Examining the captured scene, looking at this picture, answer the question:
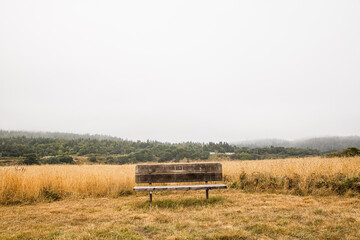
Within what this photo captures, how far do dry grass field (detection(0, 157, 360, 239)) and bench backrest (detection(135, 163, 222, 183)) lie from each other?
0.61 m

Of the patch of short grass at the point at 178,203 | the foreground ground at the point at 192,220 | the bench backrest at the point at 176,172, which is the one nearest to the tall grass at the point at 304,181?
the foreground ground at the point at 192,220

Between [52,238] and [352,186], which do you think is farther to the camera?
[352,186]

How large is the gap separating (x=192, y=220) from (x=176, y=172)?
219cm

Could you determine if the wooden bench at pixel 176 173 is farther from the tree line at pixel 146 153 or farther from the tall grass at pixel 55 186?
the tree line at pixel 146 153

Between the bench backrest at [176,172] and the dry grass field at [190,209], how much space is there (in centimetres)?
61

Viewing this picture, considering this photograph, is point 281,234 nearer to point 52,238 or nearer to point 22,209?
point 52,238

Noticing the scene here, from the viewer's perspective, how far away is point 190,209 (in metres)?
5.14

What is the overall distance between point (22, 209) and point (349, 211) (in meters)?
7.75

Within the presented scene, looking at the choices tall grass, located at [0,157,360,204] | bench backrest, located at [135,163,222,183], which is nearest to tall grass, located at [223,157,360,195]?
tall grass, located at [0,157,360,204]

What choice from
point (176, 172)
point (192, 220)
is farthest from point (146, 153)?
A: point (192, 220)

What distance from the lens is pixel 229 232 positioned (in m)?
3.36

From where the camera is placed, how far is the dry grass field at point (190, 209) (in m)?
3.49

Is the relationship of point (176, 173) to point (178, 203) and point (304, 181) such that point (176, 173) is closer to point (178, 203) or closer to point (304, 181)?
point (178, 203)

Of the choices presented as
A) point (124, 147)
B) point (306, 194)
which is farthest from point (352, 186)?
point (124, 147)
